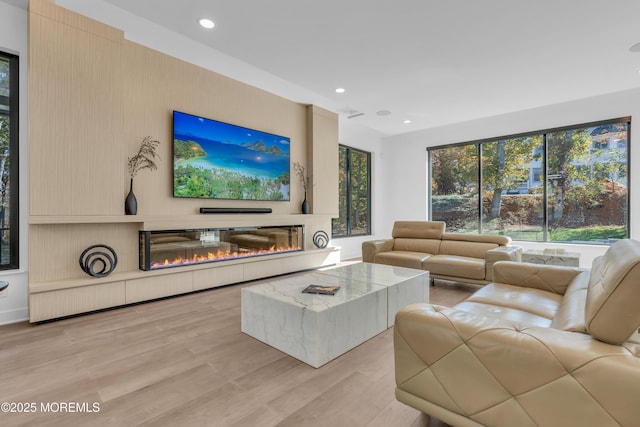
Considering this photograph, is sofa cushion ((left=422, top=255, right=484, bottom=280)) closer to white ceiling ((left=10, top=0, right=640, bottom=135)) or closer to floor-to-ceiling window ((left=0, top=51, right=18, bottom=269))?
white ceiling ((left=10, top=0, right=640, bottom=135))

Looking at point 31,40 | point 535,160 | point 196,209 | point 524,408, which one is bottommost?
point 524,408

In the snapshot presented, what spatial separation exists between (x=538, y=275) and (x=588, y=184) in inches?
165

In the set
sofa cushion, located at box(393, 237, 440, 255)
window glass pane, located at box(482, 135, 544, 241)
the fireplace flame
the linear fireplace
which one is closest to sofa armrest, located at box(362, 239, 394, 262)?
sofa cushion, located at box(393, 237, 440, 255)

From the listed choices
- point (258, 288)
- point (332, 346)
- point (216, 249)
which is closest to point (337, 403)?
point (332, 346)

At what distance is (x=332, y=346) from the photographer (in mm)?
2168

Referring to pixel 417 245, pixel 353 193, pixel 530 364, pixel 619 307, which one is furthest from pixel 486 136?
pixel 530 364

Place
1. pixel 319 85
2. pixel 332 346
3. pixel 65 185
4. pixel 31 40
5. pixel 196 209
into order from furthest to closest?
pixel 319 85 < pixel 196 209 < pixel 65 185 < pixel 31 40 < pixel 332 346

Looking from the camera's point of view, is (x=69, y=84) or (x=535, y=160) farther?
(x=535, y=160)

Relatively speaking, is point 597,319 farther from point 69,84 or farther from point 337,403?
point 69,84

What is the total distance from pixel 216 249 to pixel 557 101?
6235 mm

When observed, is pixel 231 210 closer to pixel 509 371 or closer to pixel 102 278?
pixel 102 278

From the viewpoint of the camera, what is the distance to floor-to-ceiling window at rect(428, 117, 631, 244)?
203 inches

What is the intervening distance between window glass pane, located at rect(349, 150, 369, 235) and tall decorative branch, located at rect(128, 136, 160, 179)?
433 cm

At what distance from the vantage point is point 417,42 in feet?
11.8
